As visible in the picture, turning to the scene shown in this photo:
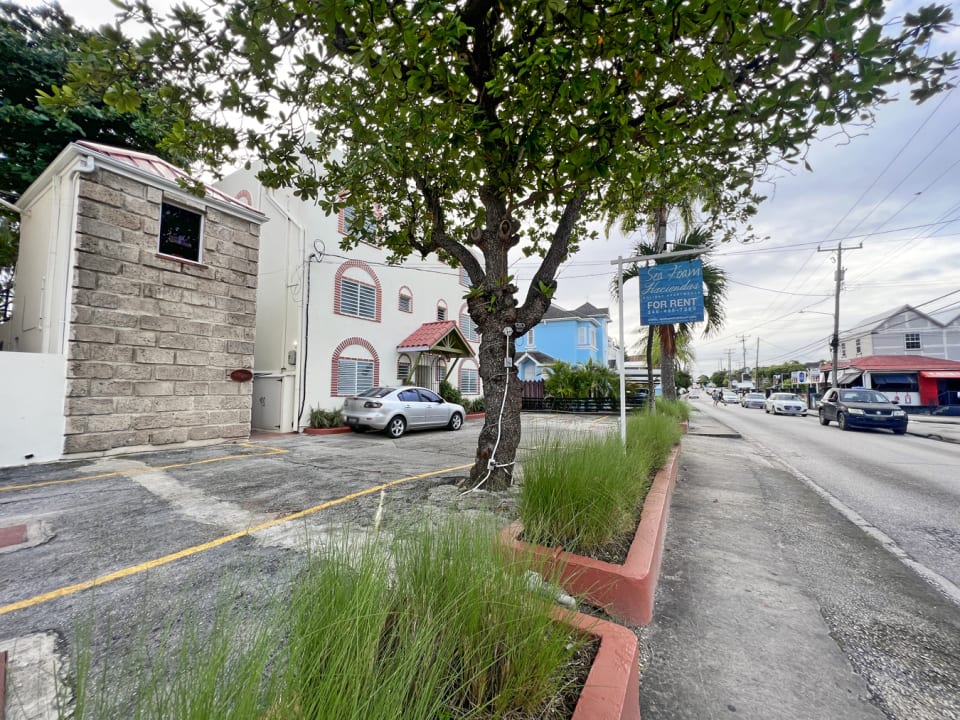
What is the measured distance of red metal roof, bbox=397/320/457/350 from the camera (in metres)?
14.5

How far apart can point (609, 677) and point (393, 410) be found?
393 inches

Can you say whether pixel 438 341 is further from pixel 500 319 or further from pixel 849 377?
pixel 849 377

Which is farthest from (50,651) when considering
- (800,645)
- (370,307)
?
(370,307)

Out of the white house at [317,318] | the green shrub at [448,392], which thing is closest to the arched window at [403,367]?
the white house at [317,318]

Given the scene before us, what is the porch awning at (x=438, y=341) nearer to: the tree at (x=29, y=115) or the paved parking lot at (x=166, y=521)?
the paved parking lot at (x=166, y=521)

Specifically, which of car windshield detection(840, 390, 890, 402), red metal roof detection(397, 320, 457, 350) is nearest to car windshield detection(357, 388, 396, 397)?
red metal roof detection(397, 320, 457, 350)

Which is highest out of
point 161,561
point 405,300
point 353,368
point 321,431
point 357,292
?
point 405,300

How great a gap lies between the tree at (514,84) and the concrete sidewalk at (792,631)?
230 cm

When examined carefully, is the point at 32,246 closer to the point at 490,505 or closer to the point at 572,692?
the point at 490,505

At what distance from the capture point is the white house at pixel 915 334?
31172 millimetres

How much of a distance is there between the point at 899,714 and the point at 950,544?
135 inches

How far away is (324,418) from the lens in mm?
11945

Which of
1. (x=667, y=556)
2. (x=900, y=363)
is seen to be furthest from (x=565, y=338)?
(x=667, y=556)

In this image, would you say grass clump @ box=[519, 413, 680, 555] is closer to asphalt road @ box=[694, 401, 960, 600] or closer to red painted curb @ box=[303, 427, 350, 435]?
asphalt road @ box=[694, 401, 960, 600]
